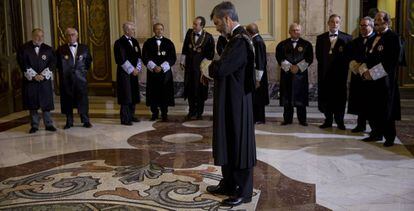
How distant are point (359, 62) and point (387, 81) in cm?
57

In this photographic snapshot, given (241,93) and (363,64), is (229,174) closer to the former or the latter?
(241,93)

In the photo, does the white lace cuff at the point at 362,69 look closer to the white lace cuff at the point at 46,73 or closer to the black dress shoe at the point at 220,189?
the black dress shoe at the point at 220,189

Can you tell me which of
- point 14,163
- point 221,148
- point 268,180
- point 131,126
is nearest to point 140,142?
point 131,126

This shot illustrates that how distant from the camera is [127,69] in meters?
7.28

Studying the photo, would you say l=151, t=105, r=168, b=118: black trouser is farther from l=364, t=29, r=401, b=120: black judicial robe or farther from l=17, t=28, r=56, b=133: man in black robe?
Result: l=364, t=29, r=401, b=120: black judicial robe

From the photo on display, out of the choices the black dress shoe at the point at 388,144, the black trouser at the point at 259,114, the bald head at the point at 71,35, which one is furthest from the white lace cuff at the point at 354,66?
the bald head at the point at 71,35

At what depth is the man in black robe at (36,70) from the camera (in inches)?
267

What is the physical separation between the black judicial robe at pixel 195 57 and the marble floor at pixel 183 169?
0.66m

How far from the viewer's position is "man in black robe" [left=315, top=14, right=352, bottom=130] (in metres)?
6.70

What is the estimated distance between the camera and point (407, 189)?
4.34 metres

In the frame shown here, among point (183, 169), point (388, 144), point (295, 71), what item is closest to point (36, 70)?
point (183, 169)

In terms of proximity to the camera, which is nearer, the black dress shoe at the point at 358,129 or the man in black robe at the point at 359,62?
the man in black robe at the point at 359,62

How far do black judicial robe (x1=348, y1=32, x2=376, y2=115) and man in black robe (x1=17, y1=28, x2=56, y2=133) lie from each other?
4.04 metres

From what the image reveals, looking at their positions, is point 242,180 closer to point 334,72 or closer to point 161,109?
point 334,72
